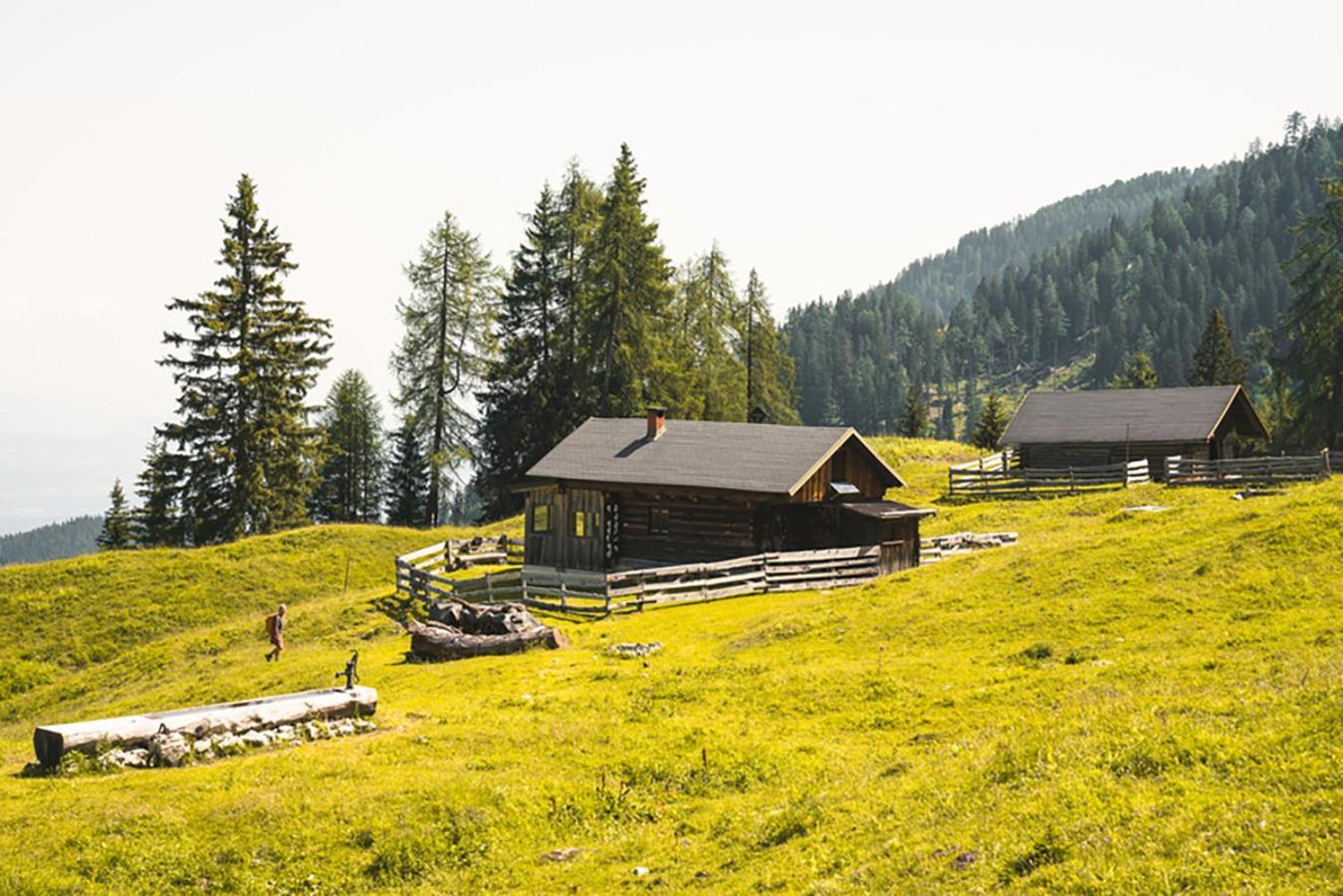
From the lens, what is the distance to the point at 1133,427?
58.1 m

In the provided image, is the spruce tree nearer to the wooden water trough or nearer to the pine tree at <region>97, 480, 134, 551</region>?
the pine tree at <region>97, 480, 134, 551</region>

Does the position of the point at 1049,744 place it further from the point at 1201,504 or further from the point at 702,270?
the point at 702,270

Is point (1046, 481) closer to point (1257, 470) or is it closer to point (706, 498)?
point (1257, 470)

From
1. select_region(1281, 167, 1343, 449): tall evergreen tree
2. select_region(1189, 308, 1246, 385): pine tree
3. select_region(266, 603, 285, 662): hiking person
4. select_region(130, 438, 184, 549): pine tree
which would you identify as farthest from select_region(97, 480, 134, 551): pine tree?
select_region(1189, 308, 1246, 385): pine tree

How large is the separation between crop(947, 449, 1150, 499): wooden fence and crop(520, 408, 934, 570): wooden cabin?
13.6m

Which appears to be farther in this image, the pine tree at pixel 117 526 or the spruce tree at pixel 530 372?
the pine tree at pixel 117 526

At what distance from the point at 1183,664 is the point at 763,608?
15597 millimetres

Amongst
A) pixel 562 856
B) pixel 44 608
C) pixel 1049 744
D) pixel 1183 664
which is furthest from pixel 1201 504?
pixel 44 608

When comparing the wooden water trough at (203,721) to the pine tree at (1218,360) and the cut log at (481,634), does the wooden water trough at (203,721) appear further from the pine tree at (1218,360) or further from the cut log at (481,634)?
the pine tree at (1218,360)

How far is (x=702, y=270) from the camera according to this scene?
75062 mm

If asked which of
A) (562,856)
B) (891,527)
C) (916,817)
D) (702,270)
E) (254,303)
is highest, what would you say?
(702,270)

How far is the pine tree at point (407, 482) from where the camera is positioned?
7962cm

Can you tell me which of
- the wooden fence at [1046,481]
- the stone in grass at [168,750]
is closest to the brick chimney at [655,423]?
the wooden fence at [1046,481]

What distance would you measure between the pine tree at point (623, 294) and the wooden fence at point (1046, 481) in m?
19.3
